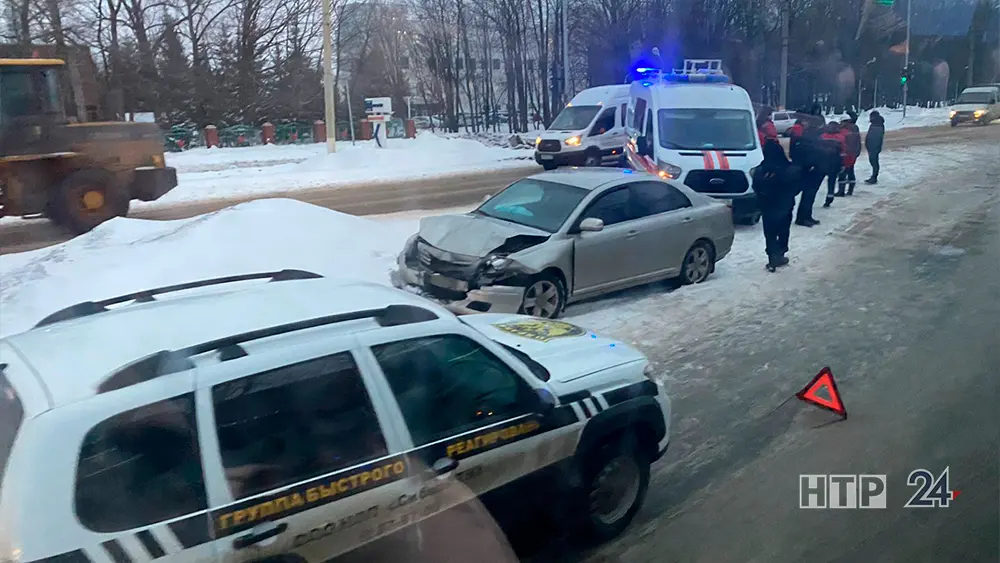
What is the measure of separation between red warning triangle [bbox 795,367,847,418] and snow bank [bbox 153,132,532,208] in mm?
8606

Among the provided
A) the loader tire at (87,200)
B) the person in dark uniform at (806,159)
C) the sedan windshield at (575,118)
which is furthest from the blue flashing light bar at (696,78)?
the loader tire at (87,200)

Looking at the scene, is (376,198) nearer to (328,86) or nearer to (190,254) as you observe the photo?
(328,86)

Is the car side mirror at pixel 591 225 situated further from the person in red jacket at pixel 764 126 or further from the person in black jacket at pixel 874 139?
the person in black jacket at pixel 874 139

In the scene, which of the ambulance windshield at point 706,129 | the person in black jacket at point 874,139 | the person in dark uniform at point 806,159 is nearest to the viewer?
the person in dark uniform at point 806,159

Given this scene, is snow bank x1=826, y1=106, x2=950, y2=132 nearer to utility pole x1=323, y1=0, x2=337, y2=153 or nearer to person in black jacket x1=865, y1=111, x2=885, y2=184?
person in black jacket x1=865, y1=111, x2=885, y2=184

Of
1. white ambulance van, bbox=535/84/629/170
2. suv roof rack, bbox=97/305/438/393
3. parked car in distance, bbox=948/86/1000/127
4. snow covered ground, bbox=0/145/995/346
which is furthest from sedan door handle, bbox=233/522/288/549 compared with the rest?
white ambulance van, bbox=535/84/629/170

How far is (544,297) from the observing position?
279 inches

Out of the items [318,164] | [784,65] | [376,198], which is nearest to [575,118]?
[784,65]

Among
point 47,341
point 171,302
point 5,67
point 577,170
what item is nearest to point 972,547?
point 171,302

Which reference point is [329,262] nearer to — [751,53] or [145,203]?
[145,203]

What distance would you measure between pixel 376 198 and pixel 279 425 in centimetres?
1168

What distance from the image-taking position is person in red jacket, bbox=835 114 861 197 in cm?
1354

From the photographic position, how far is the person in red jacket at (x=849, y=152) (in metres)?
13.5

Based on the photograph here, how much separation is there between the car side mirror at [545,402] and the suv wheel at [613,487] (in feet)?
1.25
